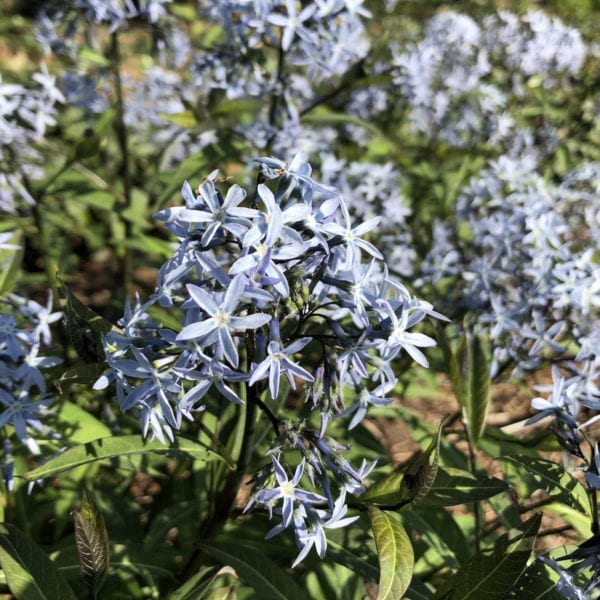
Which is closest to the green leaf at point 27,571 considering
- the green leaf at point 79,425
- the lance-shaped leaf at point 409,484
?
the green leaf at point 79,425

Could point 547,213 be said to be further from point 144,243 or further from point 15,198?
point 15,198

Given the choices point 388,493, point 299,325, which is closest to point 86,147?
point 299,325

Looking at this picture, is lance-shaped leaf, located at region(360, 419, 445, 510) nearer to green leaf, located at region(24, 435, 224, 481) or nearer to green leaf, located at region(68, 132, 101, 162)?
green leaf, located at region(24, 435, 224, 481)

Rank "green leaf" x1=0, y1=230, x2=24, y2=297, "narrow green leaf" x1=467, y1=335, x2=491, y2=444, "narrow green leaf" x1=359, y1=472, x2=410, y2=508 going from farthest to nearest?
"green leaf" x1=0, y1=230, x2=24, y2=297 → "narrow green leaf" x1=467, y1=335, x2=491, y2=444 → "narrow green leaf" x1=359, y1=472, x2=410, y2=508

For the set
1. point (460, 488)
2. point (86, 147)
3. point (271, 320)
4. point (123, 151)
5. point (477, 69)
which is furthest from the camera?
point (477, 69)

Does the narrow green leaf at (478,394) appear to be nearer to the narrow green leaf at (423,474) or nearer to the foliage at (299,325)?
the foliage at (299,325)

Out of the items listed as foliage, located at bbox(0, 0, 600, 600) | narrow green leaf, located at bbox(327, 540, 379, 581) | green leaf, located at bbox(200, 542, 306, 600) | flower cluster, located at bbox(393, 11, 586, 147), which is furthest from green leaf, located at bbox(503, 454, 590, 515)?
flower cluster, located at bbox(393, 11, 586, 147)

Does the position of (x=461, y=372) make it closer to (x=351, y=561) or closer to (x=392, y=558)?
(x=351, y=561)

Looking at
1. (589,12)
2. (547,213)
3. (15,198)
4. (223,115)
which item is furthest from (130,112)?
(589,12)

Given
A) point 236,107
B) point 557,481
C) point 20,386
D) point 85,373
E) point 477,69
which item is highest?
point 477,69
